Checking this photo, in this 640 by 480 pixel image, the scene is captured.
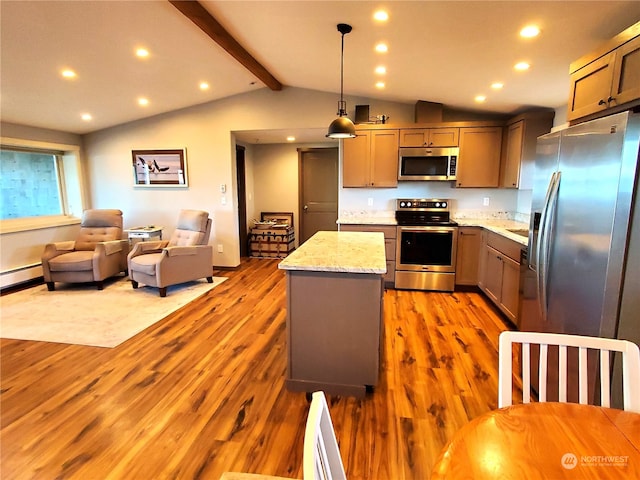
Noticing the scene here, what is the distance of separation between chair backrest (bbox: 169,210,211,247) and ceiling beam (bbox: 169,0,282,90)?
2025 millimetres

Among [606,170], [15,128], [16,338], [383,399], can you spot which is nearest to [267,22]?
[606,170]

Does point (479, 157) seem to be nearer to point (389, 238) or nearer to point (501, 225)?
point (501, 225)

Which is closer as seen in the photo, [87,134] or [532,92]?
[532,92]

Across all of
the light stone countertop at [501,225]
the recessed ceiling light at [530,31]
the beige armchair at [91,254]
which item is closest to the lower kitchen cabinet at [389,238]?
the light stone countertop at [501,225]

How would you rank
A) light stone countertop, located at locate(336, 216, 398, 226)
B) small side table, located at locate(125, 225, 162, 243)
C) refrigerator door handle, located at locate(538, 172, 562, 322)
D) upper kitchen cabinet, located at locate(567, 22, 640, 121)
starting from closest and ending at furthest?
upper kitchen cabinet, located at locate(567, 22, 640, 121) → refrigerator door handle, located at locate(538, 172, 562, 322) → light stone countertop, located at locate(336, 216, 398, 226) → small side table, located at locate(125, 225, 162, 243)

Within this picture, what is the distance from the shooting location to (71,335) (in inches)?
126

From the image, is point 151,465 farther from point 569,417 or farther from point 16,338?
point 16,338

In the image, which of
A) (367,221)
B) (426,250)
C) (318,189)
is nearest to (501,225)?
(426,250)

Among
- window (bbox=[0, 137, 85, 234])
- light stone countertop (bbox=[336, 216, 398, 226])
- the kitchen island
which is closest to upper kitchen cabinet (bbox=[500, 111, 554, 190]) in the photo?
light stone countertop (bbox=[336, 216, 398, 226])

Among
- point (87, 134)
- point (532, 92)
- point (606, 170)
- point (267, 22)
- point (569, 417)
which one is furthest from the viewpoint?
point (87, 134)

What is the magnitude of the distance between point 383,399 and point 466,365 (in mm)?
855

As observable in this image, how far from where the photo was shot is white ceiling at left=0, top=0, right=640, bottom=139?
7.41ft

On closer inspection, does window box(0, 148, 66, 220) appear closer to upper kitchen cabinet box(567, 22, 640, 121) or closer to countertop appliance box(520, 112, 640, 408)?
countertop appliance box(520, 112, 640, 408)

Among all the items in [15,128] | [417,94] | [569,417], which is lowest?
[569,417]
